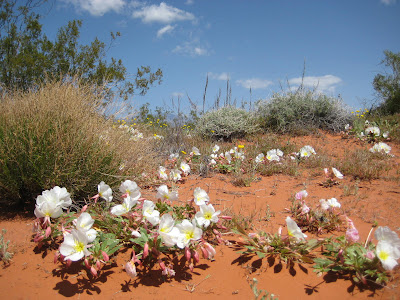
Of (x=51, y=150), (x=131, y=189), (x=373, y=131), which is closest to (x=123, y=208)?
(x=131, y=189)

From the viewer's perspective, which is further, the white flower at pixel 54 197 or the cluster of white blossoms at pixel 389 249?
the white flower at pixel 54 197

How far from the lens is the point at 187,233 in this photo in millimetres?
2113

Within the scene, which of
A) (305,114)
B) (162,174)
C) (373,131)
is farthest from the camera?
(305,114)

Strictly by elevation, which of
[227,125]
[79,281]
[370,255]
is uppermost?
[227,125]

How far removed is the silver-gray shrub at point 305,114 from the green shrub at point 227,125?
1.54 ft

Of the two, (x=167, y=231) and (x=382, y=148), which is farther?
(x=382, y=148)

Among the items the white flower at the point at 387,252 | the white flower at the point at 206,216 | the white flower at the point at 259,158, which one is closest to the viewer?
the white flower at the point at 387,252

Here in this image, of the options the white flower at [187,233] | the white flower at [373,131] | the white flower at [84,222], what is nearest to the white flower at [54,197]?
the white flower at [84,222]

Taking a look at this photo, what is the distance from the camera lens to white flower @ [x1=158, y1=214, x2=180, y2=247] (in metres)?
2.01

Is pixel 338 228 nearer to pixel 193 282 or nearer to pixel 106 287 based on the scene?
pixel 193 282

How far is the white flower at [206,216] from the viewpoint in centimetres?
229

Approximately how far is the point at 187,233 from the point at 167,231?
155 millimetres

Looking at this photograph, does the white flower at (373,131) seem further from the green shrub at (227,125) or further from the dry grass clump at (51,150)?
the dry grass clump at (51,150)

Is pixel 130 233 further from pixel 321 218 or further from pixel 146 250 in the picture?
pixel 321 218
